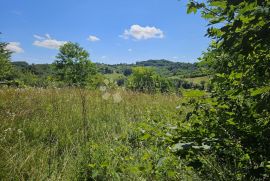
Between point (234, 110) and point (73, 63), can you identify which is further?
point (73, 63)

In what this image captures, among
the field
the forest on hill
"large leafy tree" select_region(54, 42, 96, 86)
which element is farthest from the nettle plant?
"large leafy tree" select_region(54, 42, 96, 86)

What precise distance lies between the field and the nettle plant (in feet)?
0.90

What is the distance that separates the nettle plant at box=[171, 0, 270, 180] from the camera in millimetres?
1852

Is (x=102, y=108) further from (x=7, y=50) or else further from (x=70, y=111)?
(x=7, y=50)

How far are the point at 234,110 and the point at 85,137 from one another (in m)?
2.29

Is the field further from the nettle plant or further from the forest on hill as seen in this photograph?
the nettle plant

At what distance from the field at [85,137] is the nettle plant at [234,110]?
274 mm

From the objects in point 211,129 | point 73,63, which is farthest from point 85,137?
point 73,63

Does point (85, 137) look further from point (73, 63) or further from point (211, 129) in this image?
point (73, 63)

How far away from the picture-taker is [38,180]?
3119 mm

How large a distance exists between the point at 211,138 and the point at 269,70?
2.24 feet

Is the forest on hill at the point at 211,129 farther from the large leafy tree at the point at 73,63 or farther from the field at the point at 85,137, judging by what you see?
the large leafy tree at the point at 73,63

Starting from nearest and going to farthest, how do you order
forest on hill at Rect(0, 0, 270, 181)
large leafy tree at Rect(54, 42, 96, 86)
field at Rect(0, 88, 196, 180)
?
forest on hill at Rect(0, 0, 270, 181), field at Rect(0, 88, 196, 180), large leafy tree at Rect(54, 42, 96, 86)

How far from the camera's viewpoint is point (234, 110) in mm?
2471
